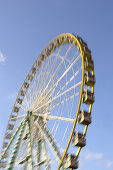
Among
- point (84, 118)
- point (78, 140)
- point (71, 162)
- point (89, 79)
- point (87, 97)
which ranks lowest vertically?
point (71, 162)

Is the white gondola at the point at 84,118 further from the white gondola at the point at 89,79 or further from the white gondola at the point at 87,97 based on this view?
the white gondola at the point at 89,79

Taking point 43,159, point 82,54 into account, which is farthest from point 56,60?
point 43,159

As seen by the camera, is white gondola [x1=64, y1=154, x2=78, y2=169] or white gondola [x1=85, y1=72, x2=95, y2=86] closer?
white gondola [x1=64, y1=154, x2=78, y2=169]

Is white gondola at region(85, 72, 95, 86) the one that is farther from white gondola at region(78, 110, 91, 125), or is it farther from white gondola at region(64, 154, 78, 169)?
white gondola at region(64, 154, 78, 169)

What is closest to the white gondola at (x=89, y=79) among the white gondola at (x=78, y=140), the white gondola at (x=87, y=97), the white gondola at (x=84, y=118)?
the white gondola at (x=87, y=97)

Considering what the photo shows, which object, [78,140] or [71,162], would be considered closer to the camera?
[71,162]

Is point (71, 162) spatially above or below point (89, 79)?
below

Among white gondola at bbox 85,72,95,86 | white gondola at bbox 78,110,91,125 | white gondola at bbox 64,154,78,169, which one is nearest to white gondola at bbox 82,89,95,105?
white gondola at bbox 85,72,95,86

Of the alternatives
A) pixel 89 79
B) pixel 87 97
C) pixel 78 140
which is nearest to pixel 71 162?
pixel 78 140

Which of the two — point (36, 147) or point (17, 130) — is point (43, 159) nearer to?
point (36, 147)

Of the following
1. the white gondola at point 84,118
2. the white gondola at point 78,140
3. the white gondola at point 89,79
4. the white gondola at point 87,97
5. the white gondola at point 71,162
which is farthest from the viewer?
the white gondola at point 89,79

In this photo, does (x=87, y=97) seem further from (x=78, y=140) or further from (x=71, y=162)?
(x=71, y=162)

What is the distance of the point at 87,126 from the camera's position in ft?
44.2

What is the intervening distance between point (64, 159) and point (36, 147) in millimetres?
5208
